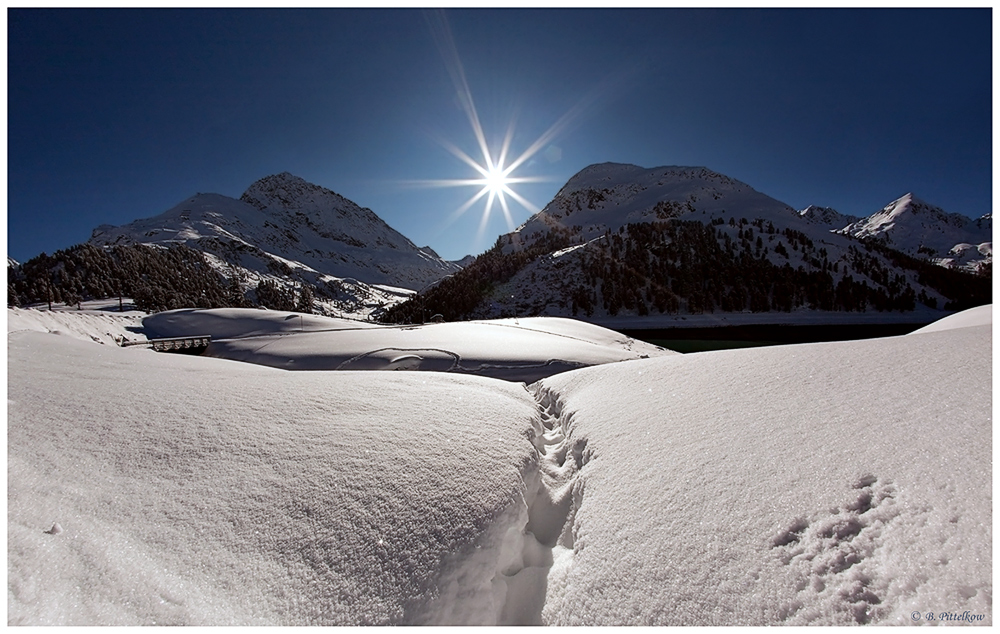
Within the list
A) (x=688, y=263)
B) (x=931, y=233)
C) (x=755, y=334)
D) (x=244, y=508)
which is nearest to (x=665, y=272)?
(x=688, y=263)

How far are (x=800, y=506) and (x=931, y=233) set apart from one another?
26791 cm

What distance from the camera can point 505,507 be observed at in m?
2.47

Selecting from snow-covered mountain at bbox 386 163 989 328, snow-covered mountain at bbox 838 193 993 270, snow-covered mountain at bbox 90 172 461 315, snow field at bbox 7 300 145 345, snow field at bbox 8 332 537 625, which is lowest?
snow field at bbox 8 332 537 625

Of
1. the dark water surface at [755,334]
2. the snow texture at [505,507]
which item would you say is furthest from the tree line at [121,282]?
the dark water surface at [755,334]

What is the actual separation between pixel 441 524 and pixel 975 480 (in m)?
2.79

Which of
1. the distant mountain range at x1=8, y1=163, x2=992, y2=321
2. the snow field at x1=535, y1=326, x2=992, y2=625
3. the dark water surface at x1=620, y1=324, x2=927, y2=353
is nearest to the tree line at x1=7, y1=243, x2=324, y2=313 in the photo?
the distant mountain range at x1=8, y1=163, x2=992, y2=321

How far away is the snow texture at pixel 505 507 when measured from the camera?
158cm

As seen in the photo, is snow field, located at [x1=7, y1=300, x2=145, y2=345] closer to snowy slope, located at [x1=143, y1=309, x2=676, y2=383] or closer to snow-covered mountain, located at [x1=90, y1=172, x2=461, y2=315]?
snowy slope, located at [x1=143, y1=309, x2=676, y2=383]

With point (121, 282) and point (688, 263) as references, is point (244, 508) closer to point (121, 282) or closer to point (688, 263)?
point (688, 263)

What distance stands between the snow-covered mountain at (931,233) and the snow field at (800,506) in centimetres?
20654

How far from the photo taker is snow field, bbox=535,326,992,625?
152 centimetres

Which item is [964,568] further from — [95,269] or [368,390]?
[95,269]

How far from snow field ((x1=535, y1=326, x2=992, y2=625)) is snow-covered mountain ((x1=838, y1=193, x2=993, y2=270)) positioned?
678 ft

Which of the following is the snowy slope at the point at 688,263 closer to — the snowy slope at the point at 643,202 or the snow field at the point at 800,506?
the snowy slope at the point at 643,202
